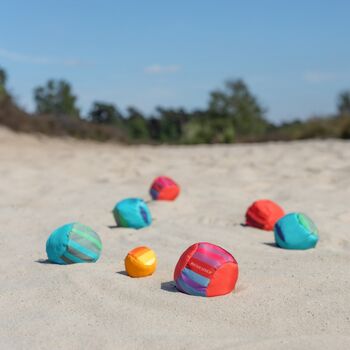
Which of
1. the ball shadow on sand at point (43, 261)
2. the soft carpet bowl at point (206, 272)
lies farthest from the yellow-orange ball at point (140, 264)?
the ball shadow on sand at point (43, 261)

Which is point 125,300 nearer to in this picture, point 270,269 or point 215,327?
point 215,327

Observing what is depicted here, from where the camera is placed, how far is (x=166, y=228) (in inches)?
159

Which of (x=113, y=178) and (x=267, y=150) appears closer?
(x=113, y=178)

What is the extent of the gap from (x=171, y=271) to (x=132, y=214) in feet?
3.72

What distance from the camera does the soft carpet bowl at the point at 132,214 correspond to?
399 cm

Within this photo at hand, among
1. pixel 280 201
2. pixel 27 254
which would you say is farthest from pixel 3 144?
pixel 27 254

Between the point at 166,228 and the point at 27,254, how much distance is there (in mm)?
1091

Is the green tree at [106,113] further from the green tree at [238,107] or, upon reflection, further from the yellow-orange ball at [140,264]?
the yellow-orange ball at [140,264]

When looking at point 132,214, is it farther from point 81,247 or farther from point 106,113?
point 106,113

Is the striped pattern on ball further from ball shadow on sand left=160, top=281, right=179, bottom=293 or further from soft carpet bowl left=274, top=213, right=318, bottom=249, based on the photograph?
soft carpet bowl left=274, top=213, right=318, bottom=249

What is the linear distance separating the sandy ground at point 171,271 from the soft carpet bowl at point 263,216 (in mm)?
97

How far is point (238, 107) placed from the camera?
79.7 feet

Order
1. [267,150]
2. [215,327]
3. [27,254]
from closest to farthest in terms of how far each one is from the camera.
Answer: [215,327]
[27,254]
[267,150]

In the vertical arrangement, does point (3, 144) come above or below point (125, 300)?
above
